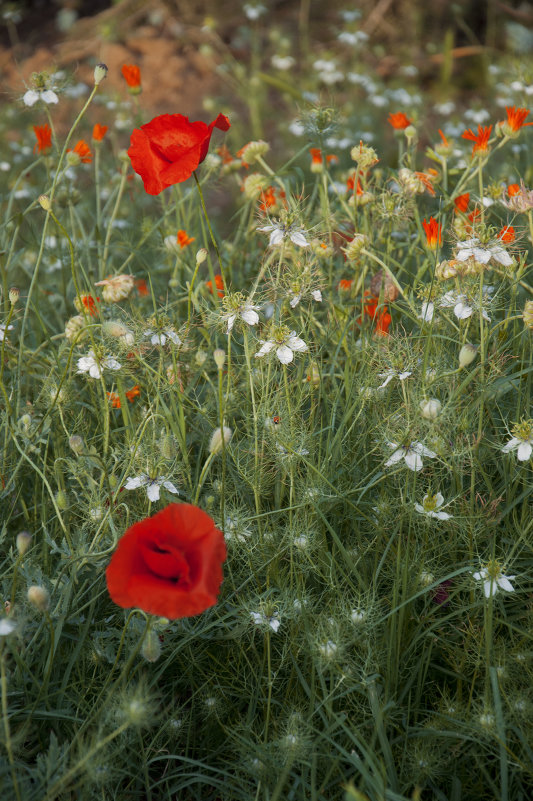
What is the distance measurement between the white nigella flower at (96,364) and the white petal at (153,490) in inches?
→ 10.6

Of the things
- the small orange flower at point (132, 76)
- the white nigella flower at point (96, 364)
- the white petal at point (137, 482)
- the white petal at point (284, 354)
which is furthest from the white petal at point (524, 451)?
the small orange flower at point (132, 76)

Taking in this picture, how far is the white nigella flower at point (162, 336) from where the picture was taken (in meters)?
1.49

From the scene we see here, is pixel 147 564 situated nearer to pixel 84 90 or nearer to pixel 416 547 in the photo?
pixel 416 547

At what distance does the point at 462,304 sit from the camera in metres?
1.42

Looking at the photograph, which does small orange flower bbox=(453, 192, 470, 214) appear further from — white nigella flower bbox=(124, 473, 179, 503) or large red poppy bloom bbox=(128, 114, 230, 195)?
white nigella flower bbox=(124, 473, 179, 503)

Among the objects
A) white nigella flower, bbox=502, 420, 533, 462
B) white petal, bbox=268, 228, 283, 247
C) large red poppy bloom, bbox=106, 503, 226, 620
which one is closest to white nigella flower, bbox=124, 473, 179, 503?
large red poppy bloom, bbox=106, 503, 226, 620

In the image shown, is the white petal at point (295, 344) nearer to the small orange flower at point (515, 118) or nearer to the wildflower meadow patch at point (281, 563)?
the wildflower meadow patch at point (281, 563)

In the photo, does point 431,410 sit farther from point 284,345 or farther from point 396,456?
point 284,345

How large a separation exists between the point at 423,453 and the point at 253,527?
40 centimetres

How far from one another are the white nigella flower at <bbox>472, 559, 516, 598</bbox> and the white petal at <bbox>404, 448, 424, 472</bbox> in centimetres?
19

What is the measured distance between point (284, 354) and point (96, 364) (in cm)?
38

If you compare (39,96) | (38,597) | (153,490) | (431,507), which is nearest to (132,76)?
(39,96)

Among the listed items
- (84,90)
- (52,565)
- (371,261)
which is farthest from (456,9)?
(52,565)

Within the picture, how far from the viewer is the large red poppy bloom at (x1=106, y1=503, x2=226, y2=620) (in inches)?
38.9
